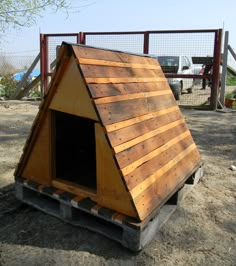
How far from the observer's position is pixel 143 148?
2740 millimetres

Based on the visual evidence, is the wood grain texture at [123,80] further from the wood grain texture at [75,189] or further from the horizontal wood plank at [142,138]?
the wood grain texture at [75,189]

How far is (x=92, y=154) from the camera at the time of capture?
406cm

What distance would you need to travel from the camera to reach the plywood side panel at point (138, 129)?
8.13 feet

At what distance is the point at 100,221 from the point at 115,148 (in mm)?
750

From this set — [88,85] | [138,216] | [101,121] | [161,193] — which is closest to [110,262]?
[138,216]

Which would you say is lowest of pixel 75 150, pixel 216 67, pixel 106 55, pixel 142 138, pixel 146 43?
pixel 75 150

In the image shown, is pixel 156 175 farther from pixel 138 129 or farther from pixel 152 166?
pixel 138 129

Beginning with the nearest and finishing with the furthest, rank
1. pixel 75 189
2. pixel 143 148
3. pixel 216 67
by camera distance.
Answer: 1. pixel 143 148
2. pixel 75 189
3. pixel 216 67

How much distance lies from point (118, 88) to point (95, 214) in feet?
3.46

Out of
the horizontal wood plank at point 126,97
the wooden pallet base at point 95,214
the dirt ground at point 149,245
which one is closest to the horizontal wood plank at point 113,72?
the horizontal wood plank at point 126,97

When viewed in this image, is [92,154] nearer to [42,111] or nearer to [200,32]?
[42,111]

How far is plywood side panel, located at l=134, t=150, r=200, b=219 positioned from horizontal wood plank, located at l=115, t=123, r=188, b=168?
10.3 inches

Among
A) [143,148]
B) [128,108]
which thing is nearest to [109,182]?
[143,148]

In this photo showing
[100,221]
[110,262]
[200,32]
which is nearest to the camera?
[110,262]
